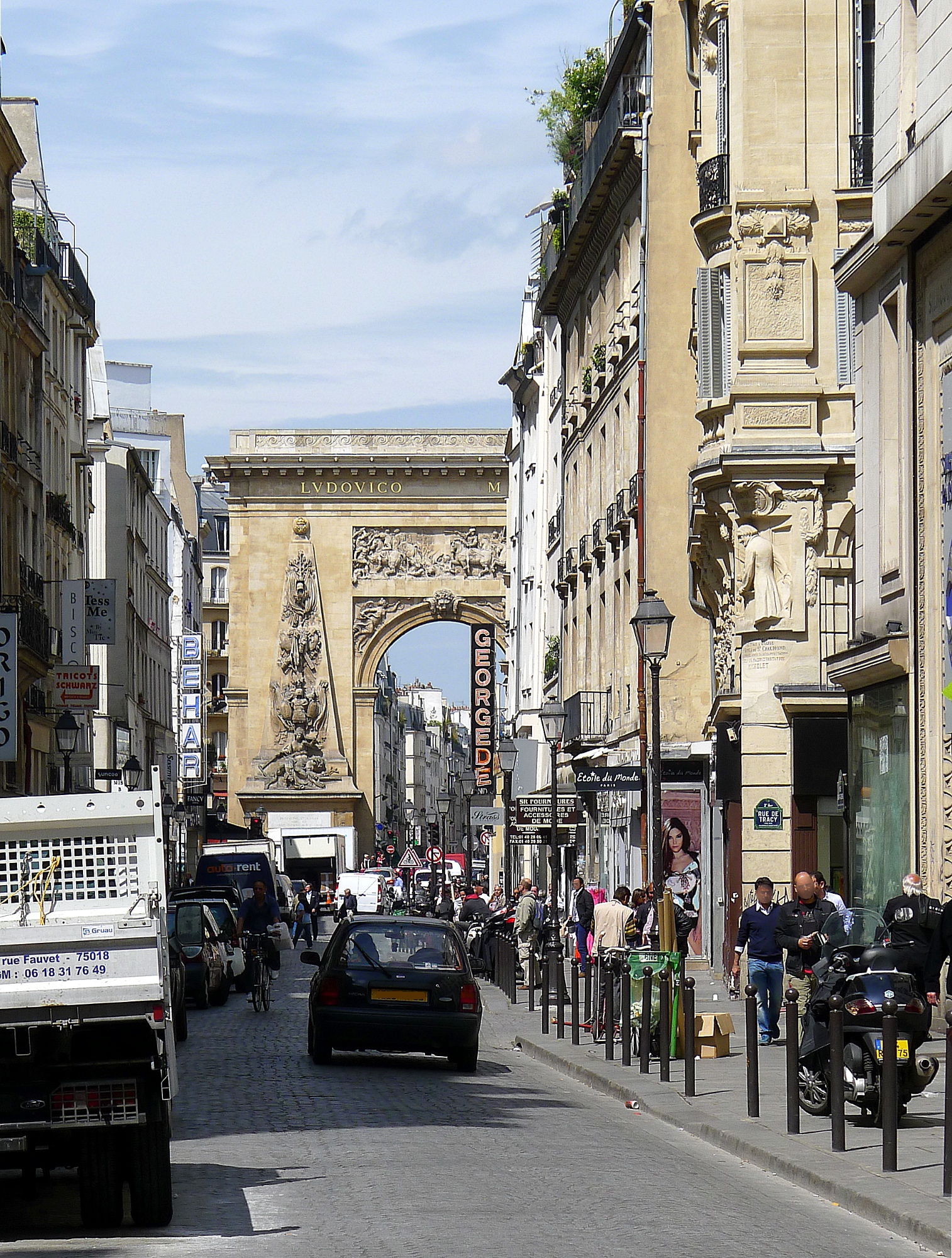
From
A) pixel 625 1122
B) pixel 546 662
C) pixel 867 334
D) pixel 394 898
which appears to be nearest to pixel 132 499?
pixel 394 898

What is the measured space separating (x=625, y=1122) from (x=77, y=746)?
38215 mm

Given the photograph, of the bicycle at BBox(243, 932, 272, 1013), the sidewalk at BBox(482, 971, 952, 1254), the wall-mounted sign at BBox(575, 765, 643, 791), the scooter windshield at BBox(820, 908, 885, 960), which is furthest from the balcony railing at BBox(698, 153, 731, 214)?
the scooter windshield at BBox(820, 908, 885, 960)

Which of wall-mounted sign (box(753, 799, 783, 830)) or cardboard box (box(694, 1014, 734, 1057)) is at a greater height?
wall-mounted sign (box(753, 799, 783, 830))

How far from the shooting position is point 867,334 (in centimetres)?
1950

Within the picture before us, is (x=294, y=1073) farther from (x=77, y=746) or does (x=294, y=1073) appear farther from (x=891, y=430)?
(x=77, y=746)

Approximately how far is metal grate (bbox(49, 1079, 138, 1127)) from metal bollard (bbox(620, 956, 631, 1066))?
9754mm

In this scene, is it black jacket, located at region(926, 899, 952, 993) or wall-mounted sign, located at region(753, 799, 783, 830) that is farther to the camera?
wall-mounted sign, located at region(753, 799, 783, 830)

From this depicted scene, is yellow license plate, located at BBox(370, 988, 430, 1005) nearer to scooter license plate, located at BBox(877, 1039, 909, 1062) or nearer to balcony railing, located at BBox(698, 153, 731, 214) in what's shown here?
scooter license plate, located at BBox(877, 1039, 909, 1062)

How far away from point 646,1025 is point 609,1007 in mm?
1472

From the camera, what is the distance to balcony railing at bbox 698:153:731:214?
26344 mm

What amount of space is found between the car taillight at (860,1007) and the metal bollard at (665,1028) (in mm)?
3900

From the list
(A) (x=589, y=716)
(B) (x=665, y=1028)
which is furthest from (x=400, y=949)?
(A) (x=589, y=716)

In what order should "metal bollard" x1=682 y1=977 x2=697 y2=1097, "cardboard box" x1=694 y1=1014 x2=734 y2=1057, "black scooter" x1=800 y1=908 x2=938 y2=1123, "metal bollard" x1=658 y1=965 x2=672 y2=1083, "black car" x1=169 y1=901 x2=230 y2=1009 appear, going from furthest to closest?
"black car" x1=169 y1=901 x2=230 y2=1009 → "cardboard box" x1=694 y1=1014 x2=734 y2=1057 → "metal bollard" x1=658 y1=965 x2=672 y2=1083 → "metal bollard" x1=682 y1=977 x2=697 y2=1097 → "black scooter" x1=800 y1=908 x2=938 y2=1123

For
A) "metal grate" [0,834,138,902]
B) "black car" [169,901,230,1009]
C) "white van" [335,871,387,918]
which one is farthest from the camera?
"white van" [335,871,387,918]
